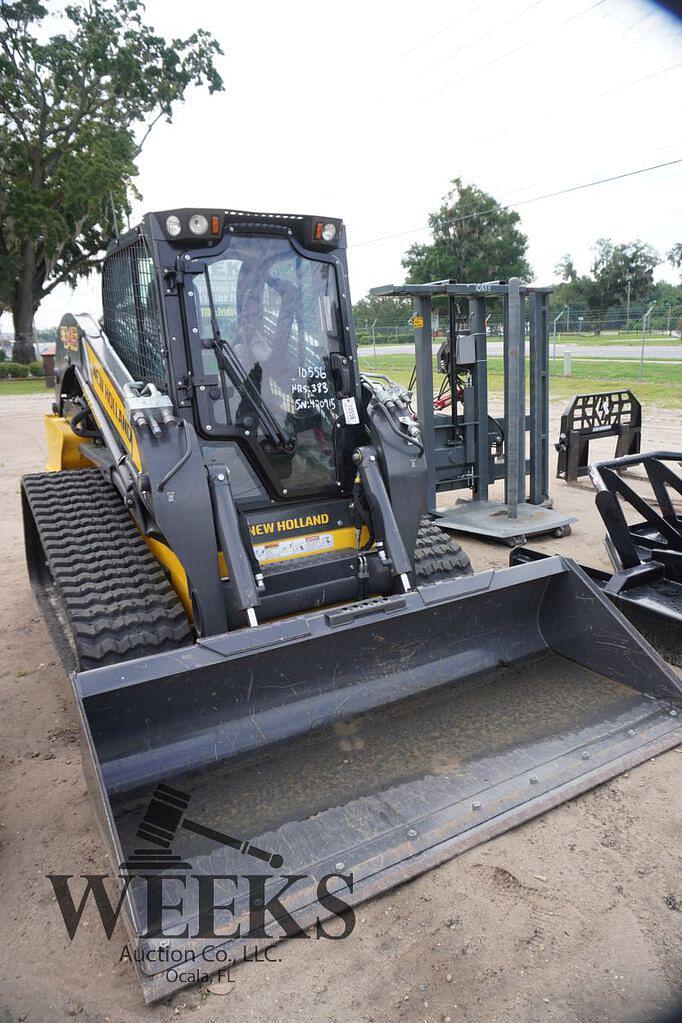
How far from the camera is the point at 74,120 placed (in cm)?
2858

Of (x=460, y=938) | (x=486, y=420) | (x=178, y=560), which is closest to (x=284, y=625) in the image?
(x=178, y=560)

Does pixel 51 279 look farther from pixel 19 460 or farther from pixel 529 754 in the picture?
pixel 529 754

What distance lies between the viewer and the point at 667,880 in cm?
258

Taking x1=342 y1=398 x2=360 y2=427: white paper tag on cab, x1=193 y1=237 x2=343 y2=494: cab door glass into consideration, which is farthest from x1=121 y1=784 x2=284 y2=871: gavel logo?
x1=342 y1=398 x2=360 y2=427: white paper tag on cab

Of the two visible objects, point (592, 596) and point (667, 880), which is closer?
point (667, 880)

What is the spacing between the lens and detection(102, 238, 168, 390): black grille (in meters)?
3.87

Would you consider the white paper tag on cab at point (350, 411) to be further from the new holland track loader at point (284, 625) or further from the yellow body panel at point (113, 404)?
the yellow body panel at point (113, 404)

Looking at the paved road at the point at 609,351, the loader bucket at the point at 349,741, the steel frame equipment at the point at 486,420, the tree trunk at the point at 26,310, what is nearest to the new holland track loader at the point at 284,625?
the loader bucket at the point at 349,741

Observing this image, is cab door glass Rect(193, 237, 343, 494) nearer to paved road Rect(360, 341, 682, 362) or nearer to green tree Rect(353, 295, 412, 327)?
paved road Rect(360, 341, 682, 362)

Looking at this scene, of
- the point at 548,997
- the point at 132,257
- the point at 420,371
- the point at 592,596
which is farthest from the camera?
the point at 420,371

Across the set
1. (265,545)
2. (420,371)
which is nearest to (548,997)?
(265,545)

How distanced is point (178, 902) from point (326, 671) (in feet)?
3.88

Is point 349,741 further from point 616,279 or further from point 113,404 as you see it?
point 616,279

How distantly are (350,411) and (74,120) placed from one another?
98.3 ft
